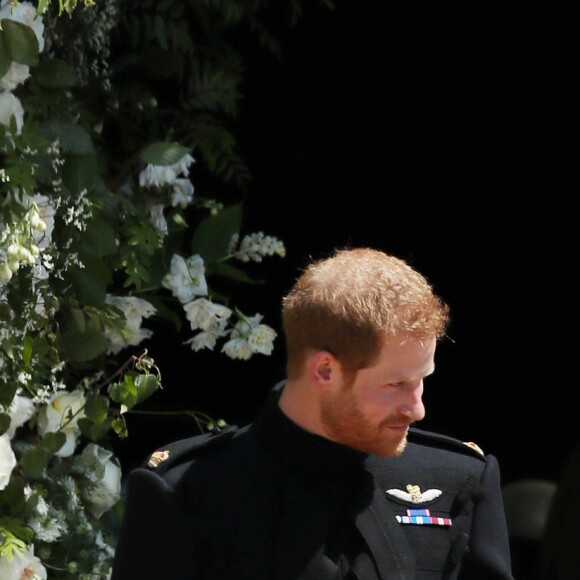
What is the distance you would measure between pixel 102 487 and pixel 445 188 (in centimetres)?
125

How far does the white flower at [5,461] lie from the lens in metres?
2.96

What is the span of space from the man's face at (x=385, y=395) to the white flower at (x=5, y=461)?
855mm

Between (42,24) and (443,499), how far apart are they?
1.24m

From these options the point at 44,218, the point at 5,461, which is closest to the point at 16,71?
the point at 44,218

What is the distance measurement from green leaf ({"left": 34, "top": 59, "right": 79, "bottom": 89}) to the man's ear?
1133 mm

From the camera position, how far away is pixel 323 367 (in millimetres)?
2322

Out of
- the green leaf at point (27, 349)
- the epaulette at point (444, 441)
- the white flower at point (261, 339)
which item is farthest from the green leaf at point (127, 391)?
the epaulette at point (444, 441)

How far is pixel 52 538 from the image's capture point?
3082 millimetres

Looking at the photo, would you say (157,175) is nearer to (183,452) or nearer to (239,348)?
(239,348)

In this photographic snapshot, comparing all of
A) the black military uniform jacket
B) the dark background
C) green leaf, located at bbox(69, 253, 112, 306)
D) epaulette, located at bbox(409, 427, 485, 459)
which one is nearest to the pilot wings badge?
the black military uniform jacket

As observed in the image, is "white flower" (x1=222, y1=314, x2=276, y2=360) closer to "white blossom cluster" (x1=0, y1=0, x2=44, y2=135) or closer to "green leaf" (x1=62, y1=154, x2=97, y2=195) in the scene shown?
"green leaf" (x1=62, y1=154, x2=97, y2=195)

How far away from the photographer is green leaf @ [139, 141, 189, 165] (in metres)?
3.30

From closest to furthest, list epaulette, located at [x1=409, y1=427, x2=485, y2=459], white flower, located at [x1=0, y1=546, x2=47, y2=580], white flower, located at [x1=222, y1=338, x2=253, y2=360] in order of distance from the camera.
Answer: epaulette, located at [x1=409, y1=427, x2=485, y2=459]
white flower, located at [x1=0, y1=546, x2=47, y2=580]
white flower, located at [x1=222, y1=338, x2=253, y2=360]

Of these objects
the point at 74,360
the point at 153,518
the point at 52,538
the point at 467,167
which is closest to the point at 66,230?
the point at 74,360
